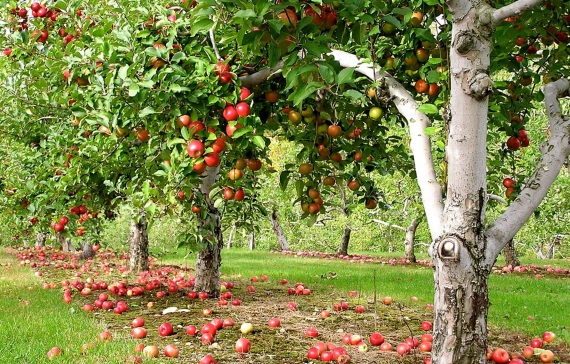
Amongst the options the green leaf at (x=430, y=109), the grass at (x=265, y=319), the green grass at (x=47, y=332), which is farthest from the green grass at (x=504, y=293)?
the green grass at (x=47, y=332)

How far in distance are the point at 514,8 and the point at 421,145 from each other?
3.55 ft

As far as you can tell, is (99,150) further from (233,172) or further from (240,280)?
Result: (240,280)

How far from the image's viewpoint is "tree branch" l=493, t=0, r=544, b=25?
9.22 ft

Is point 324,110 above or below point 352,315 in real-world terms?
above

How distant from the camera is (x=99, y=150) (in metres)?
4.48

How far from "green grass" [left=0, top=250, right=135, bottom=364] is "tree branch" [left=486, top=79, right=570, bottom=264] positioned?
119 inches

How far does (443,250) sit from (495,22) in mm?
1425

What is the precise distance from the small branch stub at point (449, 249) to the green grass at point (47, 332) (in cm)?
266

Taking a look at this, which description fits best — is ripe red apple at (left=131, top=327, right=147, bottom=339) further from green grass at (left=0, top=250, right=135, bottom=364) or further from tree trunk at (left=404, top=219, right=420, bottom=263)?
tree trunk at (left=404, top=219, right=420, bottom=263)

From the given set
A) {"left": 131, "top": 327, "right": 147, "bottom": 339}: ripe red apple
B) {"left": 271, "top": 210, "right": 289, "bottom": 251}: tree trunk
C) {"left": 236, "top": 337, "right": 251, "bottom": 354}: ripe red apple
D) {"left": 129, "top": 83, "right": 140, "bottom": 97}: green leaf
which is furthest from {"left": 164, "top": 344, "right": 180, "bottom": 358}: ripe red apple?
{"left": 271, "top": 210, "right": 289, "bottom": 251}: tree trunk

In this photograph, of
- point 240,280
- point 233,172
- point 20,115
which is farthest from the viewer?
point 240,280

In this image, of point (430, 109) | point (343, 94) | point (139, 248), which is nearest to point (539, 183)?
point (430, 109)

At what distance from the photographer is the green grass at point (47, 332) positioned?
4051 mm

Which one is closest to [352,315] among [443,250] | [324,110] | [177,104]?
[324,110]
